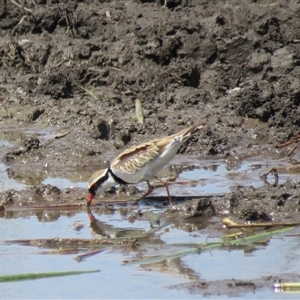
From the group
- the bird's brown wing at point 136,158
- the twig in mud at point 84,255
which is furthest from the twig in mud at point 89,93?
the twig in mud at point 84,255

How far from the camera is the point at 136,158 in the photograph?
30.9ft

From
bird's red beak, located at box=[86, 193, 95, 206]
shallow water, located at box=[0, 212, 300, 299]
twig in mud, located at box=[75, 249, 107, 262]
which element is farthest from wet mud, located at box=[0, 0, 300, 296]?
twig in mud, located at box=[75, 249, 107, 262]

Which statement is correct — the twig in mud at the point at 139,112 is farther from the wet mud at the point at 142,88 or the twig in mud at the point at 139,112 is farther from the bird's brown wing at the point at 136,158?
the bird's brown wing at the point at 136,158

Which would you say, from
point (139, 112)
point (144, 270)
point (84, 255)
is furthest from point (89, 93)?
point (144, 270)

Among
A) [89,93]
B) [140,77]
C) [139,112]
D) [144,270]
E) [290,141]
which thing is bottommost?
[144,270]

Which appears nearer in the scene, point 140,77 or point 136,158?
point 136,158

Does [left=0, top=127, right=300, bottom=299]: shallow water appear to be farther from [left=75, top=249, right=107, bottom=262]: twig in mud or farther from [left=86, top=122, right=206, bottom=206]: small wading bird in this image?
[left=86, top=122, right=206, bottom=206]: small wading bird

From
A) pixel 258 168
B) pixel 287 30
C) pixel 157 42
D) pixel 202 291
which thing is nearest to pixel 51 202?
pixel 258 168

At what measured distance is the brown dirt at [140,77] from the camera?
37.8ft

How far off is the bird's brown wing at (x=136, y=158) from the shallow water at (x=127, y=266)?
20.0 inches

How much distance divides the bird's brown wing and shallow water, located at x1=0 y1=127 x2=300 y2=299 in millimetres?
509

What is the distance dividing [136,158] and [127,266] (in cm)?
234

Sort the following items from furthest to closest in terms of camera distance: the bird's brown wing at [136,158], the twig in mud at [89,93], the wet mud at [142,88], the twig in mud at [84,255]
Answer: the twig in mud at [89,93] → the wet mud at [142,88] → the bird's brown wing at [136,158] → the twig in mud at [84,255]

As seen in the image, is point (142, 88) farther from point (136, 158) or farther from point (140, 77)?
point (136, 158)
